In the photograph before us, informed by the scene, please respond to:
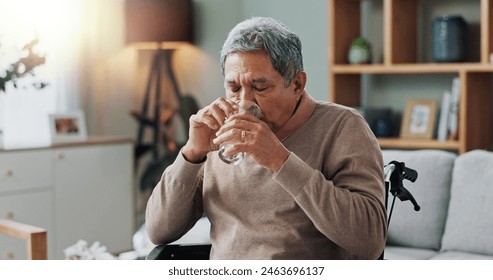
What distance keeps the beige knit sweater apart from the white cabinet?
196 cm

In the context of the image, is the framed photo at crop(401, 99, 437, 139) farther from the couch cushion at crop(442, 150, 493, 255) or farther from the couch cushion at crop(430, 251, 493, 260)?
the couch cushion at crop(430, 251, 493, 260)

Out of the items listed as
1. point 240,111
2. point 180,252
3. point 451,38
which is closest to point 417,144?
point 451,38

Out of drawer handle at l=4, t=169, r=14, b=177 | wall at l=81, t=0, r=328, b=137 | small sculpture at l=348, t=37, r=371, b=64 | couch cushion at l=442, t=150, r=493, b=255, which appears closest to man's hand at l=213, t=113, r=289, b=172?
couch cushion at l=442, t=150, r=493, b=255

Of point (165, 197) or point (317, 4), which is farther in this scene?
point (317, 4)

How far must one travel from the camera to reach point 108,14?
4359 millimetres

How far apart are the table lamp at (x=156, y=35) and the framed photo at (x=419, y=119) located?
142 centimetres

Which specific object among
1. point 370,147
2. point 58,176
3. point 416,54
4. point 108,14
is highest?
point 108,14

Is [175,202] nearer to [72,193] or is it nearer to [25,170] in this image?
[25,170]

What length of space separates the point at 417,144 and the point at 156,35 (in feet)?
5.28

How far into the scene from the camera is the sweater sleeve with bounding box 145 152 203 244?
1731 mm
